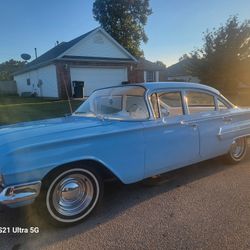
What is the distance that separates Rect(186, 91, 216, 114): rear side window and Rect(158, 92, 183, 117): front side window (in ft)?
0.57

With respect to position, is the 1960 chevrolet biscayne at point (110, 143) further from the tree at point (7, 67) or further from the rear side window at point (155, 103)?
the tree at point (7, 67)

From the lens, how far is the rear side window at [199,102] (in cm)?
434

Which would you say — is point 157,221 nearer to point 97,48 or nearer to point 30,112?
point 30,112

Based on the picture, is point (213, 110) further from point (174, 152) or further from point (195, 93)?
point (174, 152)

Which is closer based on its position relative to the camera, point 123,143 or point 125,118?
point 123,143

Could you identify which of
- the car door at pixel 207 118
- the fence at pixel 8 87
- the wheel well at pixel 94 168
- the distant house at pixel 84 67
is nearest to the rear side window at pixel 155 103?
the car door at pixel 207 118

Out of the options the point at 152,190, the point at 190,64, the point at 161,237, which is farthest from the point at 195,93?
Answer: the point at 190,64

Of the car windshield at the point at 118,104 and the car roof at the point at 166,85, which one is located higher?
the car roof at the point at 166,85

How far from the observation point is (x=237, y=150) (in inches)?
203

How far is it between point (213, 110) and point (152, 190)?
5.86ft

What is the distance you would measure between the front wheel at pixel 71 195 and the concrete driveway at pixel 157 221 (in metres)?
0.13

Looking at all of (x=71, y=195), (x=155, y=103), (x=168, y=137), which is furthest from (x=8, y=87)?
(x=71, y=195)

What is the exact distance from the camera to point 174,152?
12.5 ft

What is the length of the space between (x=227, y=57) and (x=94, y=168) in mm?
20775
